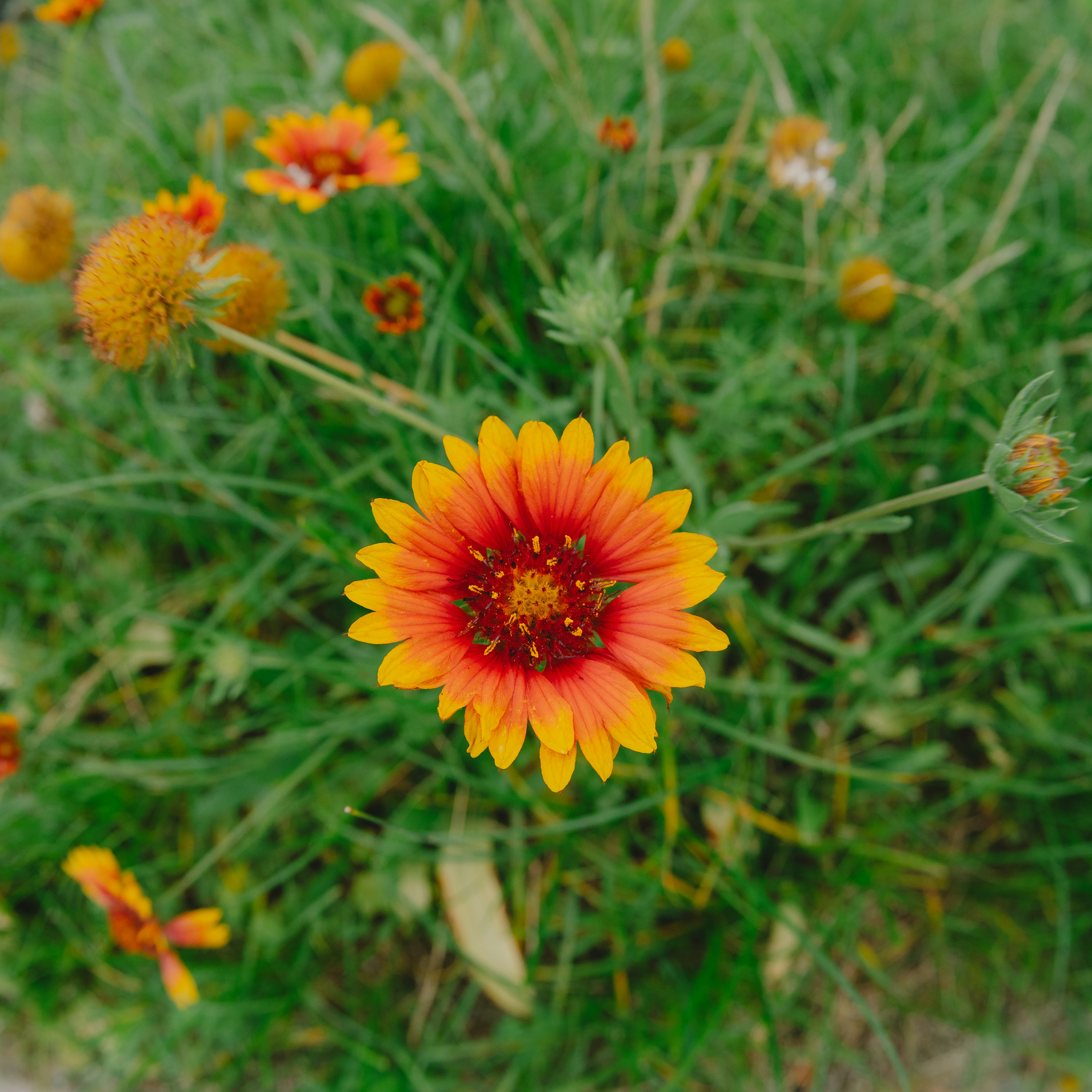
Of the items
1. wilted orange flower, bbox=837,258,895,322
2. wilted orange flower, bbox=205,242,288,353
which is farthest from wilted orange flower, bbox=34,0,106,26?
wilted orange flower, bbox=837,258,895,322

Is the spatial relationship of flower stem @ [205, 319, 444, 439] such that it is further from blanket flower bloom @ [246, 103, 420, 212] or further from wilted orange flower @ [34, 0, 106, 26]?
wilted orange flower @ [34, 0, 106, 26]

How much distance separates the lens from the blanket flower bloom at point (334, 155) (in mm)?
1483

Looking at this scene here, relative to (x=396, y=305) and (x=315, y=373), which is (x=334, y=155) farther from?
(x=315, y=373)

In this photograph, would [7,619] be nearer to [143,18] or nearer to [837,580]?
[143,18]

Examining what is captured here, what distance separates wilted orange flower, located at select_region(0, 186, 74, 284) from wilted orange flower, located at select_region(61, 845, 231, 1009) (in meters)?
1.28

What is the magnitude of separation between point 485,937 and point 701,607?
99 cm

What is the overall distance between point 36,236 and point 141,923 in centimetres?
151

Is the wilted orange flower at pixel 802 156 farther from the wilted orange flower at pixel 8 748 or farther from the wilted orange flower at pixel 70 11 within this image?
the wilted orange flower at pixel 8 748

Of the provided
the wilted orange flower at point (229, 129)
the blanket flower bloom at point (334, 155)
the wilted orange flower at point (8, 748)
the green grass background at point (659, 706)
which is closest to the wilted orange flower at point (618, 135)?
the green grass background at point (659, 706)

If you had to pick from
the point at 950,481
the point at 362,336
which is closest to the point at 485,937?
the point at 362,336

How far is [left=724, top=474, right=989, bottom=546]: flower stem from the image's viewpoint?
1009mm

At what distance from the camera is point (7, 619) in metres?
2.15

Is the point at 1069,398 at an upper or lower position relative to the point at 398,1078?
upper

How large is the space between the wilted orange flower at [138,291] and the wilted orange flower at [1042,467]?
1174mm
